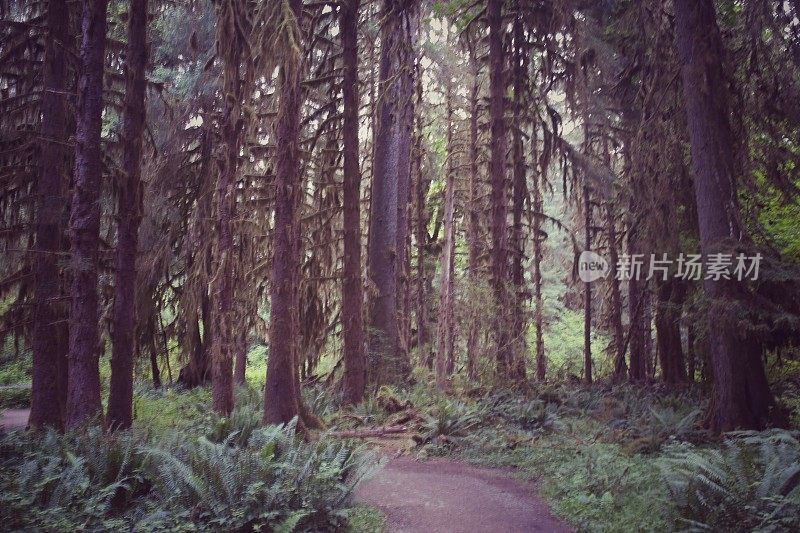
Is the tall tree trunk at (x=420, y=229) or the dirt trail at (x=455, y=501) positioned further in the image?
the tall tree trunk at (x=420, y=229)

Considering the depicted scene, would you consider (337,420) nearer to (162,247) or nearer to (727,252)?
(162,247)

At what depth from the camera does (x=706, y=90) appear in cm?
927

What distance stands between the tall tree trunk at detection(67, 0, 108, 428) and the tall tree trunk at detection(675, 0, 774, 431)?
9.61 metres

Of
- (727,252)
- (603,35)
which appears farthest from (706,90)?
(603,35)

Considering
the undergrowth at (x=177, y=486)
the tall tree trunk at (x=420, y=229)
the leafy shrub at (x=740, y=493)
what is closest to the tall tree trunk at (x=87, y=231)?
the undergrowth at (x=177, y=486)

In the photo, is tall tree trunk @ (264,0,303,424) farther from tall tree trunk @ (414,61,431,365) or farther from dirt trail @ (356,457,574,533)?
tall tree trunk @ (414,61,431,365)

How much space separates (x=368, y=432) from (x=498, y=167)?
7.57 m

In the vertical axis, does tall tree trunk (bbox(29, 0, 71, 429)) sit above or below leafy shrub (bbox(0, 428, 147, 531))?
above

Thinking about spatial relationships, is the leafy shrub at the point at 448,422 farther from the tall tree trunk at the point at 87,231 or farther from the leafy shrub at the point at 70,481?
the tall tree trunk at the point at 87,231

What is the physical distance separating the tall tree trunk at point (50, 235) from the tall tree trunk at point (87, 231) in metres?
1.08

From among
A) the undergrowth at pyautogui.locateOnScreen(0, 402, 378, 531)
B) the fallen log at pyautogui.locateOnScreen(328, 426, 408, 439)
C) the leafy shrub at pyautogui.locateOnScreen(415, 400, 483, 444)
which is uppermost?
the undergrowth at pyautogui.locateOnScreen(0, 402, 378, 531)

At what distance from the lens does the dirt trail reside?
251 inches

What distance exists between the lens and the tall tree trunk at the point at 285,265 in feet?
30.3

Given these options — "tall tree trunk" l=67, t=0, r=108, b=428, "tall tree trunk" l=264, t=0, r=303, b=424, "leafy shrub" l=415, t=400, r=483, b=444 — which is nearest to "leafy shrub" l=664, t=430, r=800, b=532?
"leafy shrub" l=415, t=400, r=483, b=444
